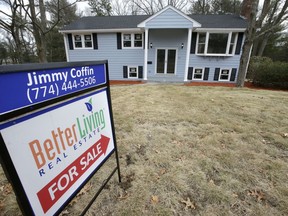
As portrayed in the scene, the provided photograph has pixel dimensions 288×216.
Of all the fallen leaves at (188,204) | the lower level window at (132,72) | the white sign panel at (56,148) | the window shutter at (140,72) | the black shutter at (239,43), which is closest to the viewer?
the white sign panel at (56,148)

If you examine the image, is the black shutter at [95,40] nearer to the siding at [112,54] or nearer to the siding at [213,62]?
the siding at [112,54]

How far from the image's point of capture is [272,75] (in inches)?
434

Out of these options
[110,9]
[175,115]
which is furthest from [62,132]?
[110,9]

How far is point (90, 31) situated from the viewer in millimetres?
12414

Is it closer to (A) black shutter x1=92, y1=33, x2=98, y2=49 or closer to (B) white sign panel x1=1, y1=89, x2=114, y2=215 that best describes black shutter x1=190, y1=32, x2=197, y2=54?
(A) black shutter x1=92, y1=33, x2=98, y2=49

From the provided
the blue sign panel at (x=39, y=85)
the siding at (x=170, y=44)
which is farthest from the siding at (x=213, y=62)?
the blue sign panel at (x=39, y=85)

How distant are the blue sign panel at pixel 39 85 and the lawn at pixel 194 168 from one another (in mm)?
1502

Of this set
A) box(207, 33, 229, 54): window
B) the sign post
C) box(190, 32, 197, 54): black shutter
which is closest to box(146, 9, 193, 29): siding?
box(190, 32, 197, 54): black shutter

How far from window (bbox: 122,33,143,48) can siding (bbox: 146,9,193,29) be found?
172 centimetres

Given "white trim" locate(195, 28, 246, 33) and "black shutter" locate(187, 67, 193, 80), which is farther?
"black shutter" locate(187, 67, 193, 80)

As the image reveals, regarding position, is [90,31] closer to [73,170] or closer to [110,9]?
[73,170]

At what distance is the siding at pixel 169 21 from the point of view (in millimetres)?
10695

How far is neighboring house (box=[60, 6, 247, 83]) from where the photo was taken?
1181 cm

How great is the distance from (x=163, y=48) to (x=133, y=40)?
7.67ft
